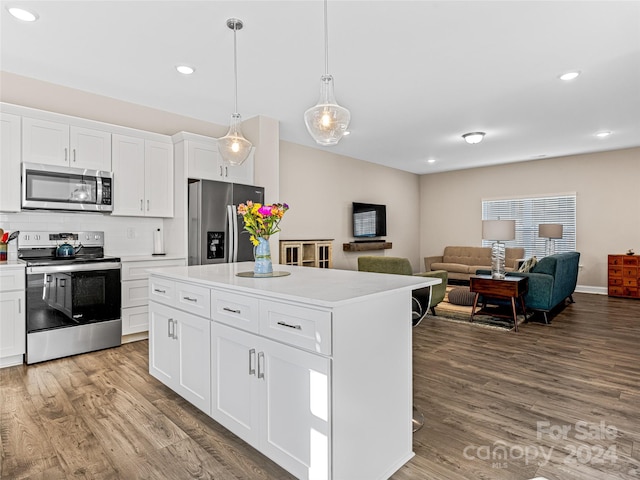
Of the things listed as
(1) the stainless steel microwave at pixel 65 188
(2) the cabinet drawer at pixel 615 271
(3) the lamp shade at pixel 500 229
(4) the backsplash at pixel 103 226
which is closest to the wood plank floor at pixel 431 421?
(4) the backsplash at pixel 103 226

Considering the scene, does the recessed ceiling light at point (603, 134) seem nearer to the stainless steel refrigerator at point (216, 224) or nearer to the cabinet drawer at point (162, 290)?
the stainless steel refrigerator at point (216, 224)

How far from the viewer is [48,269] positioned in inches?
129

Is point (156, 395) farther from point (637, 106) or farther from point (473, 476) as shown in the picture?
point (637, 106)

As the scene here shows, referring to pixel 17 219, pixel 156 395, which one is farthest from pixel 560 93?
pixel 17 219

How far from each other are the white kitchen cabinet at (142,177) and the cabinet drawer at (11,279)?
1.04 meters

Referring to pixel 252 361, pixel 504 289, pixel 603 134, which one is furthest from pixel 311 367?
pixel 603 134

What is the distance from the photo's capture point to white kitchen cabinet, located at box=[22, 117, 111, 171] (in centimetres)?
340

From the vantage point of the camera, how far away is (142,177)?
4.14 meters

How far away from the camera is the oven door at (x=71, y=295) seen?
3.26 metres

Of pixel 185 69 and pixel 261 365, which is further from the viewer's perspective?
pixel 185 69

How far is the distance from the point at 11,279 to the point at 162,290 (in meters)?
1.63

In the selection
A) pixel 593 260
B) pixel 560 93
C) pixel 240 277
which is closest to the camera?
pixel 240 277

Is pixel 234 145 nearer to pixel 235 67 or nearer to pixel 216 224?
pixel 235 67

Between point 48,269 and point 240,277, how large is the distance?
7.21 ft
